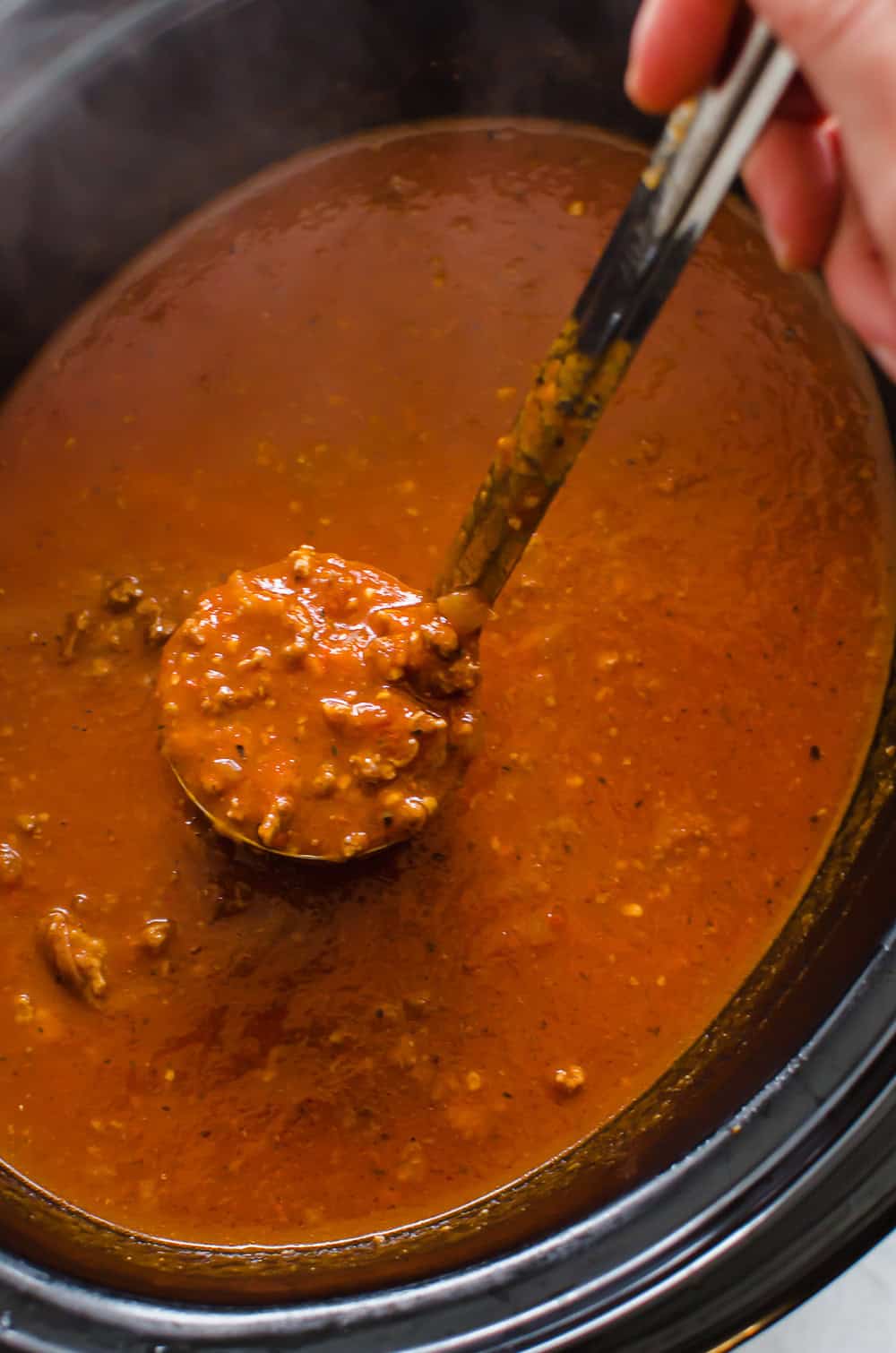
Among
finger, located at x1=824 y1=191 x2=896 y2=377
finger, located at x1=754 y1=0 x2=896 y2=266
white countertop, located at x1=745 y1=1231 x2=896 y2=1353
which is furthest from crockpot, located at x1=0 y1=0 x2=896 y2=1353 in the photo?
finger, located at x1=754 y1=0 x2=896 y2=266

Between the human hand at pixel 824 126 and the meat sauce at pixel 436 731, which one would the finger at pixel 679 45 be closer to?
the human hand at pixel 824 126

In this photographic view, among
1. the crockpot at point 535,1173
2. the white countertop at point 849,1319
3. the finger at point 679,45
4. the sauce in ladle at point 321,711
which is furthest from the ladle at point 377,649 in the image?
the white countertop at point 849,1319

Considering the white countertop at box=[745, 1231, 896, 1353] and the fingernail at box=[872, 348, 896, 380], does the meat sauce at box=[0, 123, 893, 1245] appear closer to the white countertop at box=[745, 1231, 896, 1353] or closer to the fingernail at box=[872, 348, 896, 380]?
the white countertop at box=[745, 1231, 896, 1353]

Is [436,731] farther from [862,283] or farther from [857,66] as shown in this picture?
[857,66]

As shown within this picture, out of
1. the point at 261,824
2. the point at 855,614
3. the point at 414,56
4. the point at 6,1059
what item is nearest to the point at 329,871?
the point at 261,824

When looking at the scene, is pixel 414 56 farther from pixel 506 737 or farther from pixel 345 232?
pixel 506 737

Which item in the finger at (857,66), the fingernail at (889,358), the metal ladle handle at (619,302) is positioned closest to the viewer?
the finger at (857,66)

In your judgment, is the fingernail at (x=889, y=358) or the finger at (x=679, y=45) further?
the fingernail at (x=889, y=358)
